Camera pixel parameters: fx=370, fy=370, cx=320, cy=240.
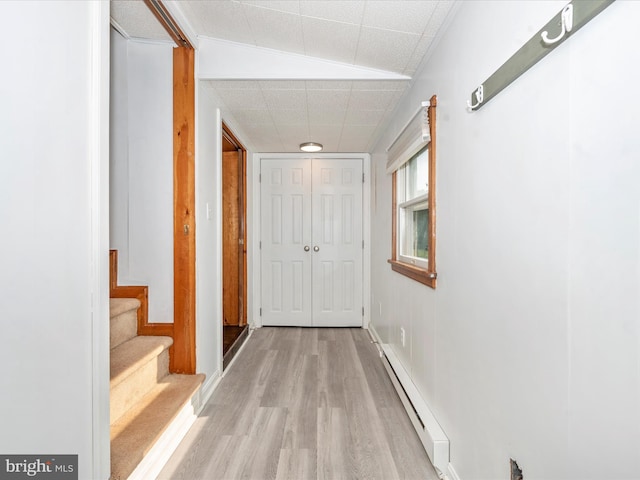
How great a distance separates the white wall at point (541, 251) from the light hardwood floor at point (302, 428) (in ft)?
1.45

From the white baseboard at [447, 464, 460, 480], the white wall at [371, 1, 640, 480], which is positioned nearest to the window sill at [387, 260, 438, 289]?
the white wall at [371, 1, 640, 480]

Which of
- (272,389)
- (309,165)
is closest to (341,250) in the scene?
(309,165)

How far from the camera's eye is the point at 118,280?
225 centimetres

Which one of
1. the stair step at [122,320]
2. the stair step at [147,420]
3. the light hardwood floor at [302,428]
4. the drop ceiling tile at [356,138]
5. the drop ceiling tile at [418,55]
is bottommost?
the light hardwood floor at [302,428]

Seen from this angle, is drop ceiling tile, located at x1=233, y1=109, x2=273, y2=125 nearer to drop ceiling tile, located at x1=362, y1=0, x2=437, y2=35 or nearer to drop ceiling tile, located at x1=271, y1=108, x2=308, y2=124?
drop ceiling tile, located at x1=271, y1=108, x2=308, y2=124

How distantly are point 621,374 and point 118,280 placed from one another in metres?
2.38

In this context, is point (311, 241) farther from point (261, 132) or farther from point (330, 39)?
point (330, 39)

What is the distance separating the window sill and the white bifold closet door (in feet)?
5.18

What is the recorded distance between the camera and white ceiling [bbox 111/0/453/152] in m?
1.79

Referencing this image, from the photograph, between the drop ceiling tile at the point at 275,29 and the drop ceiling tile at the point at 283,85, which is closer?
the drop ceiling tile at the point at 275,29

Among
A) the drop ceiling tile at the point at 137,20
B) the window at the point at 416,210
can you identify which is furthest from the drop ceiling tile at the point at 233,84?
the window at the point at 416,210

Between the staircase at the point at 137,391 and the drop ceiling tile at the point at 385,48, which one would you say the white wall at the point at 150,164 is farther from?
the drop ceiling tile at the point at 385,48

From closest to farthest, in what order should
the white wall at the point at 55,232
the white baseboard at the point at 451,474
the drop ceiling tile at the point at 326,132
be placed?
the white wall at the point at 55,232 < the white baseboard at the point at 451,474 < the drop ceiling tile at the point at 326,132

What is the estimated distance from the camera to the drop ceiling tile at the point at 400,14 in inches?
65.5
